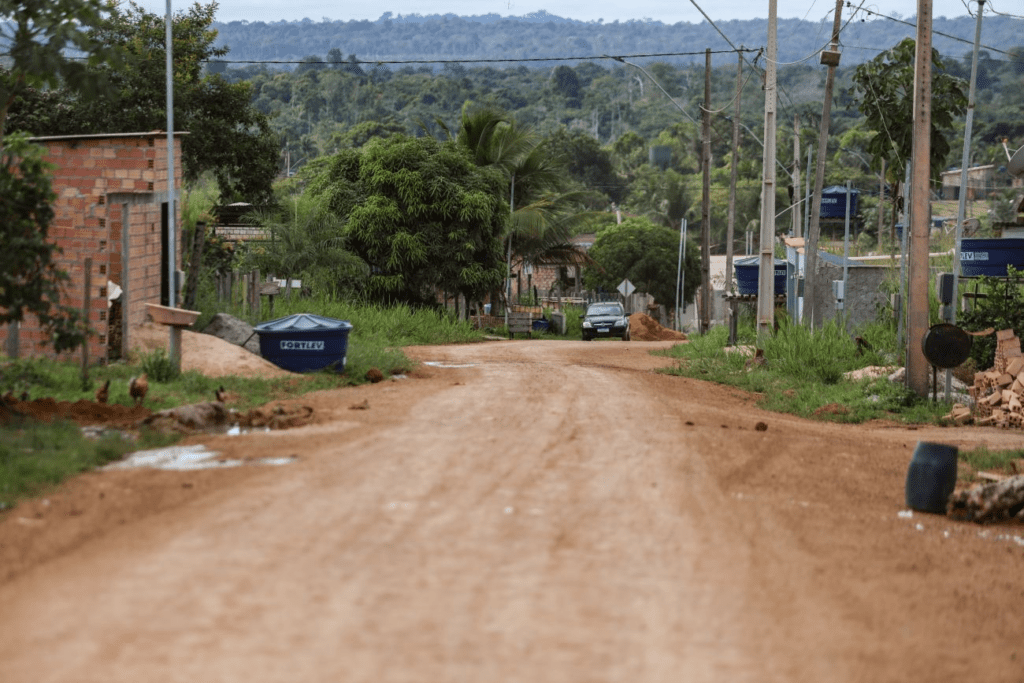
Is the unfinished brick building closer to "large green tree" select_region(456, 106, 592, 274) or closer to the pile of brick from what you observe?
the pile of brick

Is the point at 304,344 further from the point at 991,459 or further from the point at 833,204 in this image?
the point at 833,204

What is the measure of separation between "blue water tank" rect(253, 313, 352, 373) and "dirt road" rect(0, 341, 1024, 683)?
5161 mm

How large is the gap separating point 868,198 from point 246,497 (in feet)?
247

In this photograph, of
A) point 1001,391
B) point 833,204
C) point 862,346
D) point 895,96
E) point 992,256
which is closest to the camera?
point 1001,391

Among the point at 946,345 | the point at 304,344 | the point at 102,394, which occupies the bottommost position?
the point at 102,394

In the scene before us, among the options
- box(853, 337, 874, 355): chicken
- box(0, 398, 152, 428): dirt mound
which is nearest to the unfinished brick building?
box(0, 398, 152, 428): dirt mound

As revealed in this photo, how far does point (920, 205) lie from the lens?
17938 millimetres

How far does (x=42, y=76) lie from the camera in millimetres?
12672

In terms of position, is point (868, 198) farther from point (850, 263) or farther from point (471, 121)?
point (850, 263)

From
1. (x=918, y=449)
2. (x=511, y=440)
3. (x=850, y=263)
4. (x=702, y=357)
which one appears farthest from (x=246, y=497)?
(x=850, y=263)

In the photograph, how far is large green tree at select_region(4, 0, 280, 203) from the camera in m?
36.3

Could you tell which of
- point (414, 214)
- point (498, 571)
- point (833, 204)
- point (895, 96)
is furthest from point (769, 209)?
point (833, 204)

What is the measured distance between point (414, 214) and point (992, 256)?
1851 centimetres

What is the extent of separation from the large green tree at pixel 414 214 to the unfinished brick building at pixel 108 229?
60.1 ft
